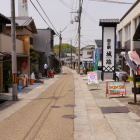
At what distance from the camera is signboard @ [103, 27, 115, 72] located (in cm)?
2452

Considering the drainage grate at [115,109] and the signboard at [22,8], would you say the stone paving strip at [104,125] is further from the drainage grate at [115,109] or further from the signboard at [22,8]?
the signboard at [22,8]

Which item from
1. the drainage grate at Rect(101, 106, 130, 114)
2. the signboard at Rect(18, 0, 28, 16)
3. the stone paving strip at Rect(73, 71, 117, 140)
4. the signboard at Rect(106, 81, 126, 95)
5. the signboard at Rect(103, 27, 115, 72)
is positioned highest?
the signboard at Rect(18, 0, 28, 16)

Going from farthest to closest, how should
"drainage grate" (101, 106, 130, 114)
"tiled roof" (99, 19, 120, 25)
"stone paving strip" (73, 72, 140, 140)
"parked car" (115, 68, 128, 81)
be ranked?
1. "tiled roof" (99, 19, 120, 25)
2. "parked car" (115, 68, 128, 81)
3. "drainage grate" (101, 106, 130, 114)
4. "stone paving strip" (73, 72, 140, 140)

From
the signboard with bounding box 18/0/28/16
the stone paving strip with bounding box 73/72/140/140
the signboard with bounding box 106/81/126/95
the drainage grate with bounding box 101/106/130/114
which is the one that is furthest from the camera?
the signboard with bounding box 18/0/28/16

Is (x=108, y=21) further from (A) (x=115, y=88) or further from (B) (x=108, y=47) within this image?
→ (A) (x=115, y=88)

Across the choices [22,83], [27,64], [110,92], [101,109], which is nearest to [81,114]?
[101,109]

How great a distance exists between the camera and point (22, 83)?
1848 centimetres

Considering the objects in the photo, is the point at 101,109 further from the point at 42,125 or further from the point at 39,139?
the point at 39,139

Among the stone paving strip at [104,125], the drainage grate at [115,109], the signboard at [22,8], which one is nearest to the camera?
the stone paving strip at [104,125]

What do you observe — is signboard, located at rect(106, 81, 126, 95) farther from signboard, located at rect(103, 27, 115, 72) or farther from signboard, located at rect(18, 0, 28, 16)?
signboard, located at rect(18, 0, 28, 16)

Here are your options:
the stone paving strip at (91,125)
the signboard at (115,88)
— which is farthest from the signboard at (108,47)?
the stone paving strip at (91,125)

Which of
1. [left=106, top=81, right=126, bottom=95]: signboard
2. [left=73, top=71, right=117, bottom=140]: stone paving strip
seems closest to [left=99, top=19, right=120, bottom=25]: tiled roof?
[left=106, top=81, right=126, bottom=95]: signboard

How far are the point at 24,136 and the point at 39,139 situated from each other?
51 centimetres

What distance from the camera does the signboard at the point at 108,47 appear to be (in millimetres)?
24516
